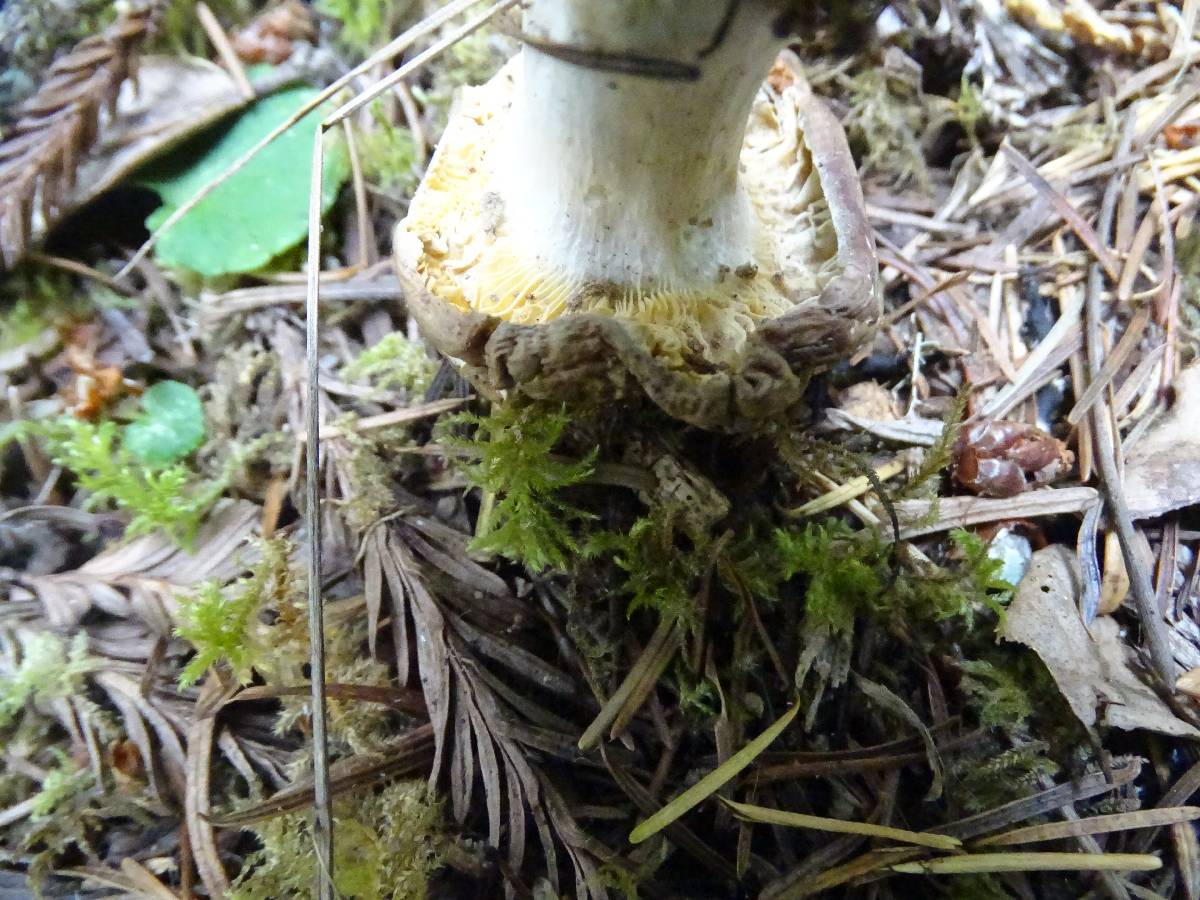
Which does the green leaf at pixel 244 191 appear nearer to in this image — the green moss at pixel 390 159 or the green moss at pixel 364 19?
the green moss at pixel 390 159

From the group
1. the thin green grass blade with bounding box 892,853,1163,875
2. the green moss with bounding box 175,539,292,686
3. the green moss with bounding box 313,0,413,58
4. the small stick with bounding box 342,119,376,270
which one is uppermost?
the green moss with bounding box 313,0,413,58

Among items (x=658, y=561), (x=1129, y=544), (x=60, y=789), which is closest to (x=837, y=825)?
(x=658, y=561)

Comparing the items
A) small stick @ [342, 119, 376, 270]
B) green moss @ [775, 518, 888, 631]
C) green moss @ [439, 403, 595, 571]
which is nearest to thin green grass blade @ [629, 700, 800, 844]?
green moss @ [775, 518, 888, 631]

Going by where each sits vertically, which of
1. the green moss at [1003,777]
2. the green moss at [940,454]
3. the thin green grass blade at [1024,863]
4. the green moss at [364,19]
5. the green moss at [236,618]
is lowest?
the thin green grass blade at [1024,863]

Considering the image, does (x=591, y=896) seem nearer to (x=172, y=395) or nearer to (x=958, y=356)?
(x=958, y=356)

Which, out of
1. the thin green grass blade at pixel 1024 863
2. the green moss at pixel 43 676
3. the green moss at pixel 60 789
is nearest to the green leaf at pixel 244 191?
the green moss at pixel 43 676

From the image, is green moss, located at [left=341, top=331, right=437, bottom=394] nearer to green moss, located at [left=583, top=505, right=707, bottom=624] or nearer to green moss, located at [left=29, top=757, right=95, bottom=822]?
green moss, located at [left=583, top=505, right=707, bottom=624]
